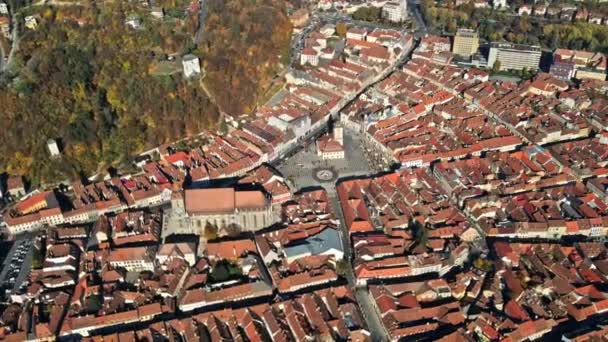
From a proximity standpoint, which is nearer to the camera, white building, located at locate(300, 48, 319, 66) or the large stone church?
the large stone church

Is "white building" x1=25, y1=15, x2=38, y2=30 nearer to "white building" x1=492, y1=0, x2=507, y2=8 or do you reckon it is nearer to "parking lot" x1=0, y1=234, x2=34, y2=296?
"parking lot" x1=0, y1=234, x2=34, y2=296

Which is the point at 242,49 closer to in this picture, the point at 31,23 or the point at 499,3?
the point at 31,23

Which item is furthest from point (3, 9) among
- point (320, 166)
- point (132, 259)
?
point (320, 166)

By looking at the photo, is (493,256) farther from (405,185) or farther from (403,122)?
(403,122)

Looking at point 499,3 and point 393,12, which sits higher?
A: point 393,12

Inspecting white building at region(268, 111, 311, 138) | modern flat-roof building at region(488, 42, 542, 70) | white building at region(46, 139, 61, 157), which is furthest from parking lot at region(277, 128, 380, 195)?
modern flat-roof building at region(488, 42, 542, 70)

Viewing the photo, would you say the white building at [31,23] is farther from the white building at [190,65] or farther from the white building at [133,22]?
the white building at [190,65]

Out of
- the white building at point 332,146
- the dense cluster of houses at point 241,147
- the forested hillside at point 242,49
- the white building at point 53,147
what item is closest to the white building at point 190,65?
the forested hillside at point 242,49
